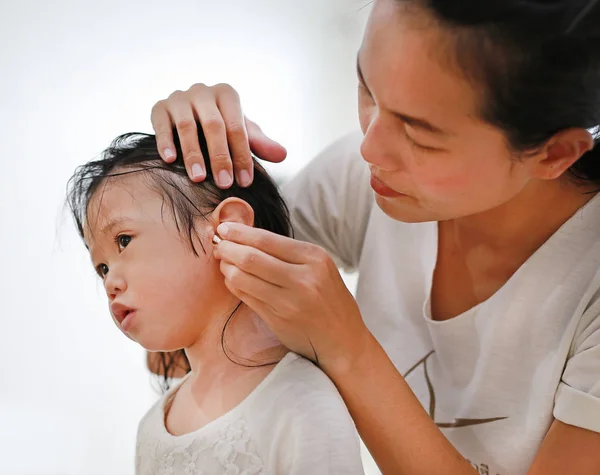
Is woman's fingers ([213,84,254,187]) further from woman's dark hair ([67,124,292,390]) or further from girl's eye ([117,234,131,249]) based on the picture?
girl's eye ([117,234,131,249])

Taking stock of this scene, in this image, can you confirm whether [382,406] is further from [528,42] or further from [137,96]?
[137,96]

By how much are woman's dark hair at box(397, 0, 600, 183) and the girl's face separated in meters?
0.34

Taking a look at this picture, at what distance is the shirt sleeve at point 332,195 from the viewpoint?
1125mm

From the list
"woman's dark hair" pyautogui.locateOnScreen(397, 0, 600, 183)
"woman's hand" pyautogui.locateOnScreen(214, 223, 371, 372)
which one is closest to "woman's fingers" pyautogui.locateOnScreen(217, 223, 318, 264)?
"woman's hand" pyautogui.locateOnScreen(214, 223, 371, 372)

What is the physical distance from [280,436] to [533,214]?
1.45 feet

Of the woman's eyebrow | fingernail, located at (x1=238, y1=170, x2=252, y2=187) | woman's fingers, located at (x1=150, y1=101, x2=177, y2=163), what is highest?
woman's fingers, located at (x1=150, y1=101, x2=177, y2=163)

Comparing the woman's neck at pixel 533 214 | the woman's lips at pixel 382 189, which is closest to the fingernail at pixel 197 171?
the woman's lips at pixel 382 189

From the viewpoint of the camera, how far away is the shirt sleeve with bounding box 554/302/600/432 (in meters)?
0.80

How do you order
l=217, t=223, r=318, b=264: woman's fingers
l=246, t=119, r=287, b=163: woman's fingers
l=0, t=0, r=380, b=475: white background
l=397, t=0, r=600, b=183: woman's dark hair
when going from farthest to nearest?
l=0, t=0, r=380, b=475: white background
l=246, t=119, r=287, b=163: woman's fingers
l=217, t=223, r=318, b=264: woman's fingers
l=397, t=0, r=600, b=183: woman's dark hair

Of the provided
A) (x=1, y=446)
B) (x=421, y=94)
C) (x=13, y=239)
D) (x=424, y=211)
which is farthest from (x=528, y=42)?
(x=1, y=446)

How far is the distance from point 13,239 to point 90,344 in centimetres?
24

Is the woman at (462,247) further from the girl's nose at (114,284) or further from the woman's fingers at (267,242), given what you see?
the girl's nose at (114,284)

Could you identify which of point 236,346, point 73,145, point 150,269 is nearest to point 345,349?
point 236,346

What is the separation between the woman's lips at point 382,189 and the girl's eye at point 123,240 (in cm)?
29
